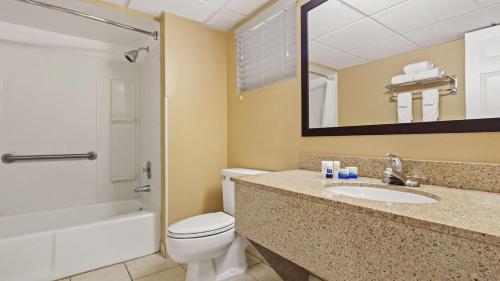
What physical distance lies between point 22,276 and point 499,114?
260cm

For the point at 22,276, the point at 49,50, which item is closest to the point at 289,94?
the point at 22,276

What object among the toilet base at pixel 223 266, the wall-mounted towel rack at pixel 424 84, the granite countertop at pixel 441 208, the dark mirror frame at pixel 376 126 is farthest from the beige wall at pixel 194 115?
the wall-mounted towel rack at pixel 424 84

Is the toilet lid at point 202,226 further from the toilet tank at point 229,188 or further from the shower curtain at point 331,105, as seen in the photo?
the shower curtain at point 331,105

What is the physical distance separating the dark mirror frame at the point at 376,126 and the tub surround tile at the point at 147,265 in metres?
1.41

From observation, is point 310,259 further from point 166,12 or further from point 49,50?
point 49,50

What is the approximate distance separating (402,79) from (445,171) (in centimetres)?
45

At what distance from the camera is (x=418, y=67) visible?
1.09 metres

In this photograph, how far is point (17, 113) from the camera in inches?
86.3

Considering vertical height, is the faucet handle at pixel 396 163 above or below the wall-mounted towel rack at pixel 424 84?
below

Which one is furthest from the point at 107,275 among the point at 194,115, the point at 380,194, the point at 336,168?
the point at 380,194

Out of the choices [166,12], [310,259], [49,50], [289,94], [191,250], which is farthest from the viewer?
[49,50]

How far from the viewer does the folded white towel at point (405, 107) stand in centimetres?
111

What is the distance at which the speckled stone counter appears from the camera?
518 millimetres

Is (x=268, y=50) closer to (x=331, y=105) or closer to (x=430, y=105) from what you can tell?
(x=331, y=105)
